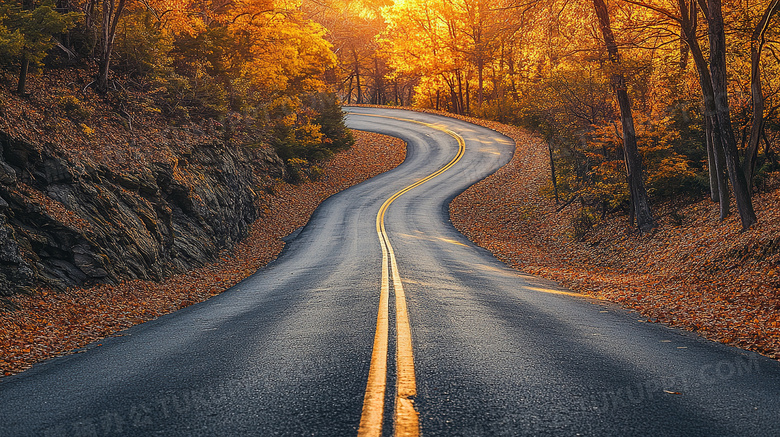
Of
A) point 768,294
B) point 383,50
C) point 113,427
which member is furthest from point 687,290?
point 383,50

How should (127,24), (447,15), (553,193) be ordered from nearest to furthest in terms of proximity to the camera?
(127,24) → (553,193) → (447,15)

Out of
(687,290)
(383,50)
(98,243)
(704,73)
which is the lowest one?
(687,290)

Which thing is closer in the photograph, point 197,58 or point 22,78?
point 22,78

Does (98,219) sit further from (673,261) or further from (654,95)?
(654,95)

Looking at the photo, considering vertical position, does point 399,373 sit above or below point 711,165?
below

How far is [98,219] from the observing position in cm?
1168

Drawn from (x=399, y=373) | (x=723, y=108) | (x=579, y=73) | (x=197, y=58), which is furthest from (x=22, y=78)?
(x=723, y=108)

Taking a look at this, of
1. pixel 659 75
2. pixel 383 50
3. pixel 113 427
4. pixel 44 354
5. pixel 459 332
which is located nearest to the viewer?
pixel 113 427

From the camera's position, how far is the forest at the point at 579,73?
12.8 m

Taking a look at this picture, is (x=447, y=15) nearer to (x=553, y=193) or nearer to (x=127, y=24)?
(x=553, y=193)

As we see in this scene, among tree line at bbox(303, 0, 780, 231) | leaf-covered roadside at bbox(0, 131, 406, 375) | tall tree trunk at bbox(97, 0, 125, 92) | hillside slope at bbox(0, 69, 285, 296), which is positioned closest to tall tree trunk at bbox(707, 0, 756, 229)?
tree line at bbox(303, 0, 780, 231)

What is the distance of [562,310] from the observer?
28.2 feet

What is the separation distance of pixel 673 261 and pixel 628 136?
175 inches

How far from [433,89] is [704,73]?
4100 cm
